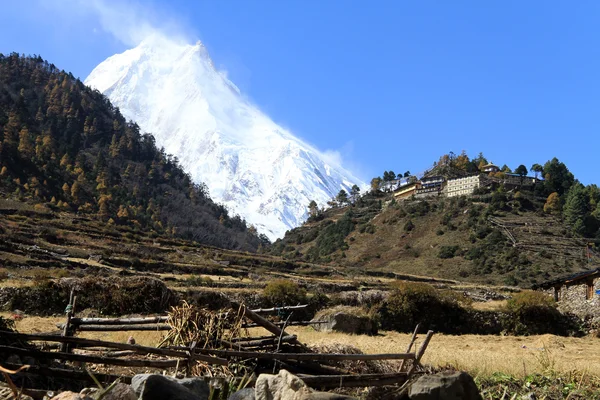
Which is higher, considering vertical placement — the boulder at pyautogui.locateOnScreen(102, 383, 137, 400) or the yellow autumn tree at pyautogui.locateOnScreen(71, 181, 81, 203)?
the yellow autumn tree at pyautogui.locateOnScreen(71, 181, 81, 203)

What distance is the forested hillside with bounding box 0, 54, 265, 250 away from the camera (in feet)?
319

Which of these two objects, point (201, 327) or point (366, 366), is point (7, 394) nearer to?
point (201, 327)

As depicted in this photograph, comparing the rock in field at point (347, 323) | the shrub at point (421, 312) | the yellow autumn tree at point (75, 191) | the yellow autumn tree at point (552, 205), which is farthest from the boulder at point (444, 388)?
the yellow autumn tree at point (552, 205)

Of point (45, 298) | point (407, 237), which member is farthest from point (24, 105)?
point (45, 298)

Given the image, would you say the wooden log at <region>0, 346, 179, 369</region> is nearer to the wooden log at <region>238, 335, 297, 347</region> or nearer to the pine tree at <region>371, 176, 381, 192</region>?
the wooden log at <region>238, 335, 297, 347</region>

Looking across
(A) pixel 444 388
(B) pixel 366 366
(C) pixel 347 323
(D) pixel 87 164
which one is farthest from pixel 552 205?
(A) pixel 444 388

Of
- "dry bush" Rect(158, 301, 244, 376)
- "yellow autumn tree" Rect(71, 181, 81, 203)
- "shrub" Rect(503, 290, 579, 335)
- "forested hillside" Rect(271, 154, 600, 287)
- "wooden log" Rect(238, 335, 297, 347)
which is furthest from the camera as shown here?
"yellow autumn tree" Rect(71, 181, 81, 203)

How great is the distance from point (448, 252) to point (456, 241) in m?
5.09

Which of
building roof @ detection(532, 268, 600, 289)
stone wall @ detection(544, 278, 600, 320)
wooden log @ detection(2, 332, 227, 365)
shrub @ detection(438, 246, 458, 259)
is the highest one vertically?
shrub @ detection(438, 246, 458, 259)

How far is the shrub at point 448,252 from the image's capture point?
82.9 m

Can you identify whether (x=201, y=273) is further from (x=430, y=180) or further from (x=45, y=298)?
(x=430, y=180)

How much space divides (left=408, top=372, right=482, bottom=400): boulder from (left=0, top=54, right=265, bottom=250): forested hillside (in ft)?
256

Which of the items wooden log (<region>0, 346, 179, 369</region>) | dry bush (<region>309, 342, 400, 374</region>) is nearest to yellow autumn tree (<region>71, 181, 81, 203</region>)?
dry bush (<region>309, 342, 400, 374</region>)

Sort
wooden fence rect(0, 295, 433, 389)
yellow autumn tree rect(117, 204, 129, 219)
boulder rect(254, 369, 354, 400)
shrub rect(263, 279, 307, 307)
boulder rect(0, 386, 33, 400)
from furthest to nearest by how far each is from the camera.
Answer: yellow autumn tree rect(117, 204, 129, 219)
shrub rect(263, 279, 307, 307)
wooden fence rect(0, 295, 433, 389)
boulder rect(254, 369, 354, 400)
boulder rect(0, 386, 33, 400)
